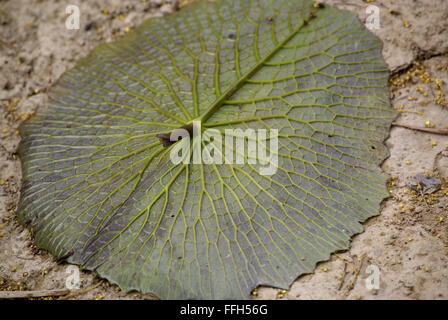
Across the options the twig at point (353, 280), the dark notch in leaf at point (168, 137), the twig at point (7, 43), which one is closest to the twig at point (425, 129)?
the twig at point (353, 280)

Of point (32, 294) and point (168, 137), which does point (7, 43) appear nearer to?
point (168, 137)

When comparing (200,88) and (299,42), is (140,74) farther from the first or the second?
(299,42)

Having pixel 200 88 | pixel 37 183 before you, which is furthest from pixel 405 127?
pixel 37 183

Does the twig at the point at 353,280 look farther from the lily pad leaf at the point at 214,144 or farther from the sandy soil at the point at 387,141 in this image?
the lily pad leaf at the point at 214,144

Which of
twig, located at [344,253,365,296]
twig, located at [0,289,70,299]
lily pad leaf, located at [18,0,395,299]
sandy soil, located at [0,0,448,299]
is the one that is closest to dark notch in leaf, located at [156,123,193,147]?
lily pad leaf, located at [18,0,395,299]

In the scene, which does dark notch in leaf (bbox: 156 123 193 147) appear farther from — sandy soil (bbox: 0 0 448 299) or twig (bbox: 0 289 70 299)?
twig (bbox: 0 289 70 299)
